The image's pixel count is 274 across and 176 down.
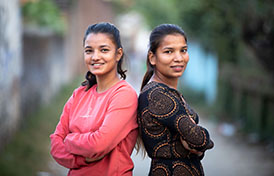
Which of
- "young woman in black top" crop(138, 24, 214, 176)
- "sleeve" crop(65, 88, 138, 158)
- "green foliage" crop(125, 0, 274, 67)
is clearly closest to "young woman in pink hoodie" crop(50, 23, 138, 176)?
"sleeve" crop(65, 88, 138, 158)

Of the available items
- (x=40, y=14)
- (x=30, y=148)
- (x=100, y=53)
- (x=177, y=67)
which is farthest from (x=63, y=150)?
(x=40, y=14)

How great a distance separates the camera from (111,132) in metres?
2.12

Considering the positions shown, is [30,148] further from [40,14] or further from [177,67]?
[40,14]

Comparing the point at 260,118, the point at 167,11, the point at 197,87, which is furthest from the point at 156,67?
the point at 167,11

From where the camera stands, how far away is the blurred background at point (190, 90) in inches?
211

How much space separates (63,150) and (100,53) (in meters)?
0.68

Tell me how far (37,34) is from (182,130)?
22.2 ft

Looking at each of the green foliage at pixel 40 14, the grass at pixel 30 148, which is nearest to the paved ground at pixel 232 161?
the grass at pixel 30 148

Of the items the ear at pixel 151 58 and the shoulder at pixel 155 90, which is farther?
the ear at pixel 151 58

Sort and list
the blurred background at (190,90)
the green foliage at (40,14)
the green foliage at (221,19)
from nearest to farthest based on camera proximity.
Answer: the blurred background at (190,90) → the green foliage at (221,19) → the green foliage at (40,14)

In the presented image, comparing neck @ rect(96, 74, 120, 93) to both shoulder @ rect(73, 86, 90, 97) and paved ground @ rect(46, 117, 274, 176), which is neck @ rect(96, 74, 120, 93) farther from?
paved ground @ rect(46, 117, 274, 176)

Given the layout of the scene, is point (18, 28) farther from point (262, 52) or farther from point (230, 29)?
point (230, 29)

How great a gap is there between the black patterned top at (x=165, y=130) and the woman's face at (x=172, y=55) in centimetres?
12

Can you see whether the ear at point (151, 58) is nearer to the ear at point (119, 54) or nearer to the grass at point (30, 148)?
the ear at point (119, 54)
